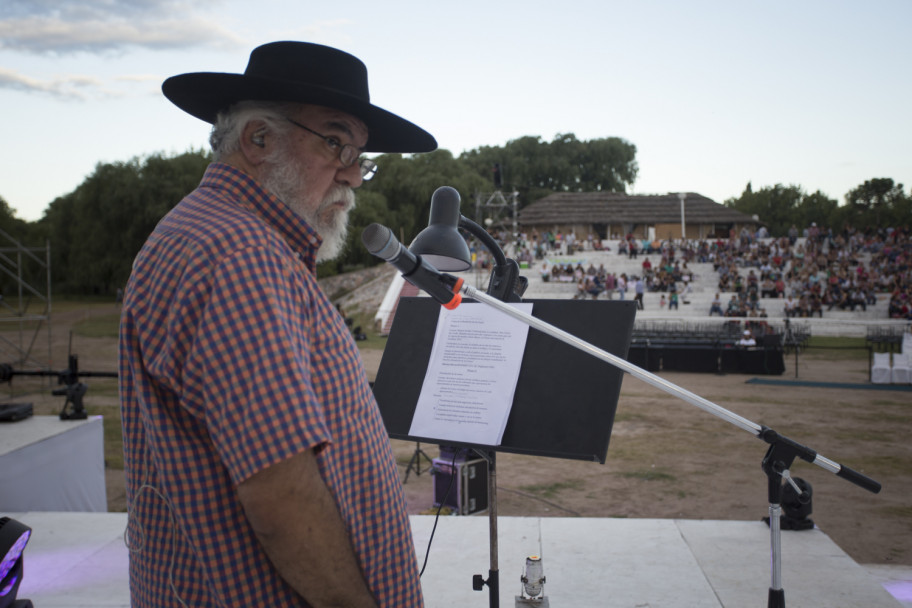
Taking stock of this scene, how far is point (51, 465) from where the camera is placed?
5418 millimetres

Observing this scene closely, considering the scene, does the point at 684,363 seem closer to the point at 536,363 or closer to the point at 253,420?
the point at 536,363

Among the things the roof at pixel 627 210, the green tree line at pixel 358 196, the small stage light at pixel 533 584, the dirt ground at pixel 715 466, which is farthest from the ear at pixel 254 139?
the roof at pixel 627 210

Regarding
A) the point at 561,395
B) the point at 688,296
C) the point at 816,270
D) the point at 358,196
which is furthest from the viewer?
the point at 358,196

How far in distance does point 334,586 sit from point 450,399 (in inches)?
39.4

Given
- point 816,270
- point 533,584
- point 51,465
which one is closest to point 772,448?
point 533,584

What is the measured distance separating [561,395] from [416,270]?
2.36ft

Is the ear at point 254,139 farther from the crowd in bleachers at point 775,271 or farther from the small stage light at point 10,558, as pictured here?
the crowd in bleachers at point 775,271

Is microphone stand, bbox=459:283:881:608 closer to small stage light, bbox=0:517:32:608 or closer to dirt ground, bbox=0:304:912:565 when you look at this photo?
small stage light, bbox=0:517:32:608

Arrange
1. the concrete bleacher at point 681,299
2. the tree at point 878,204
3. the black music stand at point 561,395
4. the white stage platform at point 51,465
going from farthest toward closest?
the tree at point 878,204 < the concrete bleacher at point 681,299 < the white stage platform at point 51,465 < the black music stand at point 561,395

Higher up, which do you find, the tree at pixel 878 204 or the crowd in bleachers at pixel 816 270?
the tree at pixel 878 204

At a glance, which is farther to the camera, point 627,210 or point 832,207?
point 832,207

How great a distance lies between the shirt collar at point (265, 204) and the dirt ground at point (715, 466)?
5.45 metres

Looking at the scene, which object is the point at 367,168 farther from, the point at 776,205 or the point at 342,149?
the point at 776,205

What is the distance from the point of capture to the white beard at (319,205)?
139cm
